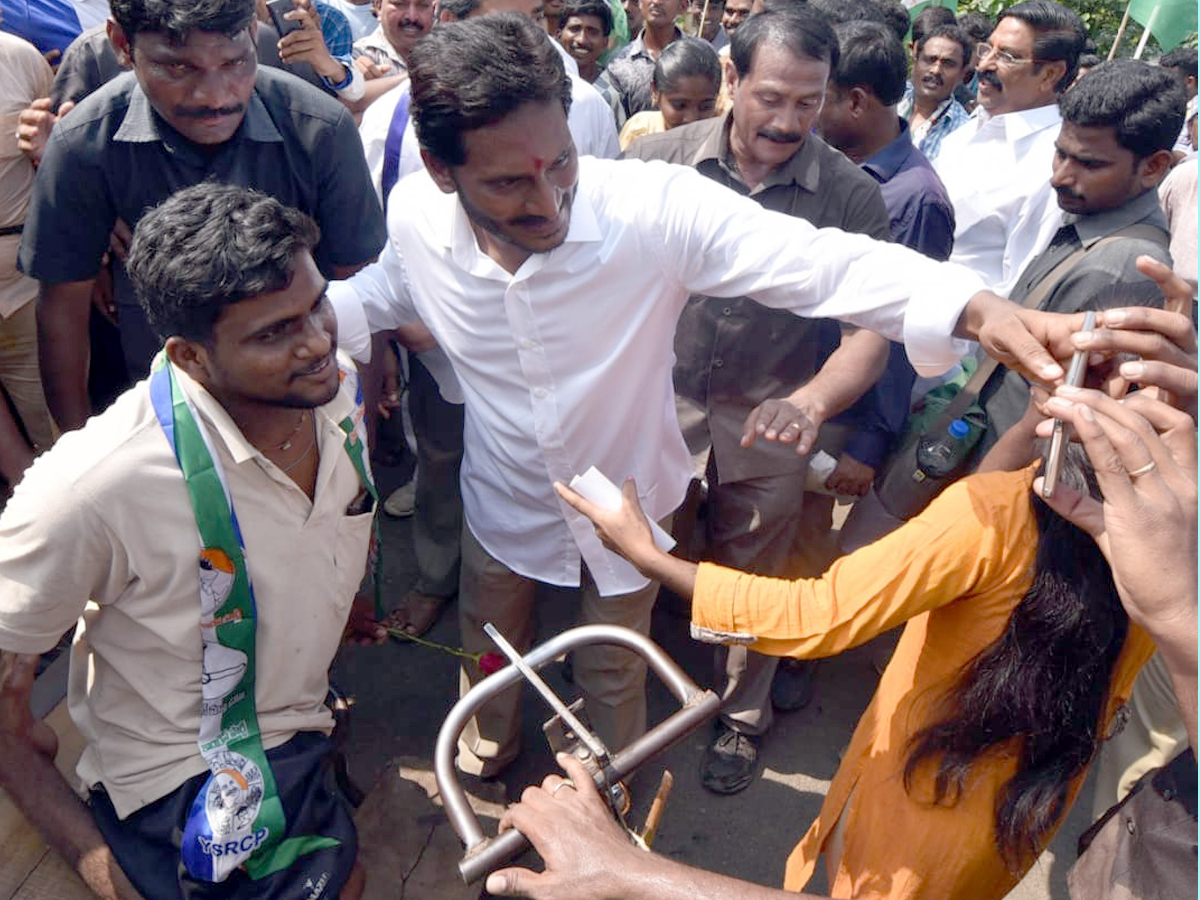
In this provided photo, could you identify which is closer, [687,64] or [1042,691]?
[1042,691]

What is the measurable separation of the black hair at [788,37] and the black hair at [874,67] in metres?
0.39

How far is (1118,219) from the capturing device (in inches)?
114

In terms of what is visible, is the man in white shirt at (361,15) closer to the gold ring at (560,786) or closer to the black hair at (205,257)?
the black hair at (205,257)

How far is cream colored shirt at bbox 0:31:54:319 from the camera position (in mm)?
2994

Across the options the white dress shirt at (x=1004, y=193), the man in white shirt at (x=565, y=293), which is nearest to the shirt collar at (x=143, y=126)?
the man in white shirt at (x=565, y=293)

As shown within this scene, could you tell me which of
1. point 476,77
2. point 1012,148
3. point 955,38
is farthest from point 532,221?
point 955,38

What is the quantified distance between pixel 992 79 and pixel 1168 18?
162 cm

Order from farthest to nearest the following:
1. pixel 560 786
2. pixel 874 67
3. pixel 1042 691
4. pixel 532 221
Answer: pixel 874 67 → pixel 532 221 → pixel 1042 691 → pixel 560 786

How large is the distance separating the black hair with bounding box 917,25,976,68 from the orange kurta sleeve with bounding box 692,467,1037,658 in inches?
182

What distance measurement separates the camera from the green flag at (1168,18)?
5484 mm

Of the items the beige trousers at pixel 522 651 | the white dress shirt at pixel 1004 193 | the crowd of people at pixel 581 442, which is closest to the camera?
the crowd of people at pixel 581 442

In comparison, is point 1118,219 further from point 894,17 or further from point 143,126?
point 894,17

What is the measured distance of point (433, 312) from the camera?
2406 mm

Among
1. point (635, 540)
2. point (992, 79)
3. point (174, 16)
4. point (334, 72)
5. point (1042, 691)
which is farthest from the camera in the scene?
point (992, 79)
